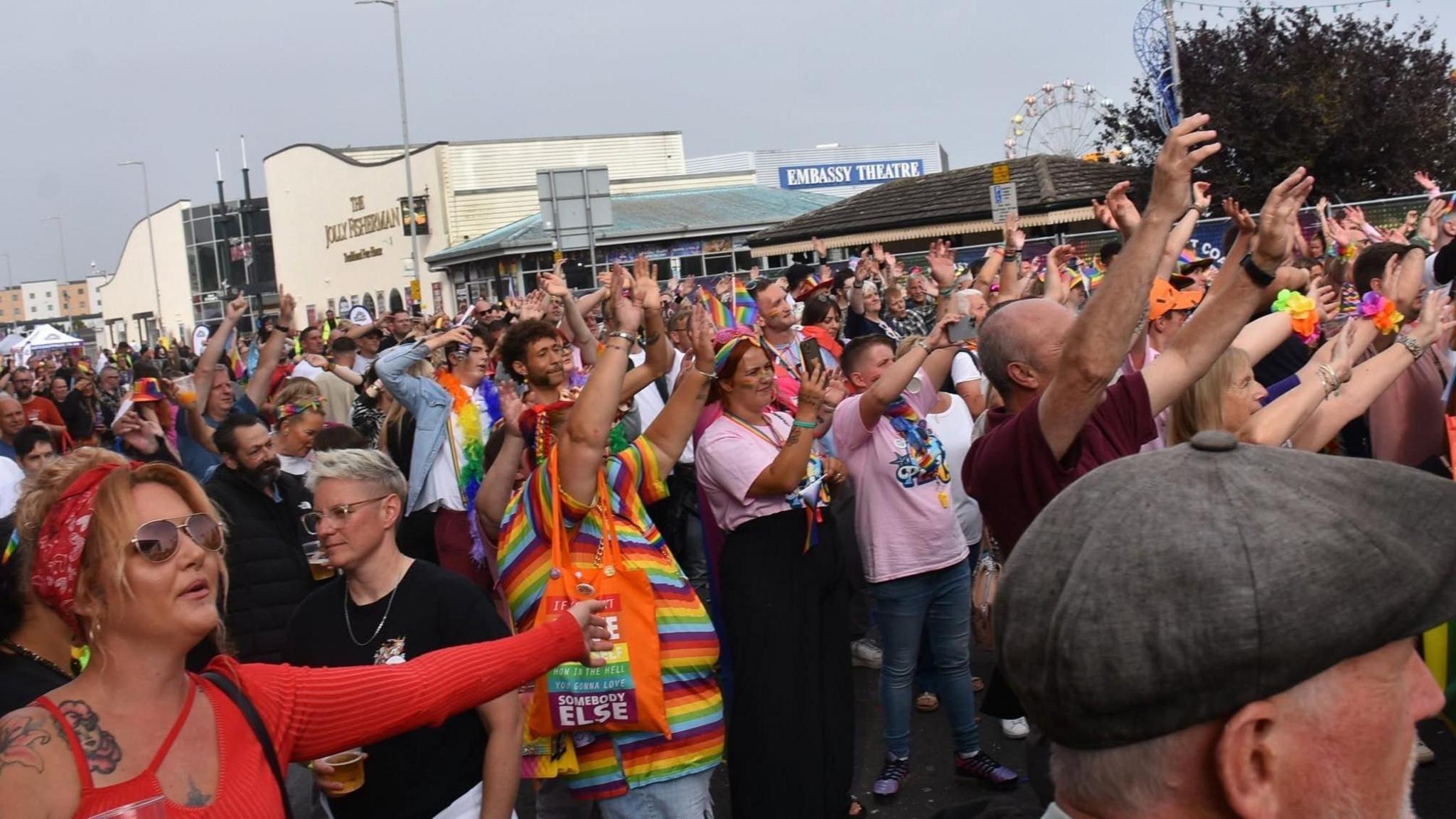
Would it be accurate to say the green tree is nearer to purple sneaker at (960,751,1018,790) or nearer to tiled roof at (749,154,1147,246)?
tiled roof at (749,154,1147,246)

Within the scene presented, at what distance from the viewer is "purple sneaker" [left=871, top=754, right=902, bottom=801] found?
5.95 m

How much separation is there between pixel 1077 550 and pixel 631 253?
4417 cm

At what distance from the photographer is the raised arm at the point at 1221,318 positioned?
→ 3514mm

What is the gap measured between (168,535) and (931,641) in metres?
3.99

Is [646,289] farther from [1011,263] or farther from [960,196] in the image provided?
[960,196]

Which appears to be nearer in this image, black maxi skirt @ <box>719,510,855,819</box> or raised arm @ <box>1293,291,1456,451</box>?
raised arm @ <box>1293,291,1456,451</box>

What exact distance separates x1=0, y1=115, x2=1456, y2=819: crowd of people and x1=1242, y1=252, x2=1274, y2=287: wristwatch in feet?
0.07

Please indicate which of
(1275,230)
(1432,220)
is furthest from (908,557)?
(1432,220)

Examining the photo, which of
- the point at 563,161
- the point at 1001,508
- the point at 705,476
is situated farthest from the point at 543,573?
the point at 563,161

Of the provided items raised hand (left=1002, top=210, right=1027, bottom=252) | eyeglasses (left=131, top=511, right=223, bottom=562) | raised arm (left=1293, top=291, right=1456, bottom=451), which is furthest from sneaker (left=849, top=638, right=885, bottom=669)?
eyeglasses (left=131, top=511, right=223, bottom=562)

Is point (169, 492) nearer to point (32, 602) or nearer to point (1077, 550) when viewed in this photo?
point (32, 602)

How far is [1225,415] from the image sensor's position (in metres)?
4.50

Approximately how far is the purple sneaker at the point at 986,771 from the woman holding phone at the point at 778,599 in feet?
3.10

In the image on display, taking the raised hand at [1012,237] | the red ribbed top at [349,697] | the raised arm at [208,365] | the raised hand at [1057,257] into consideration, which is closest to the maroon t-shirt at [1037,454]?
the red ribbed top at [349,697]
